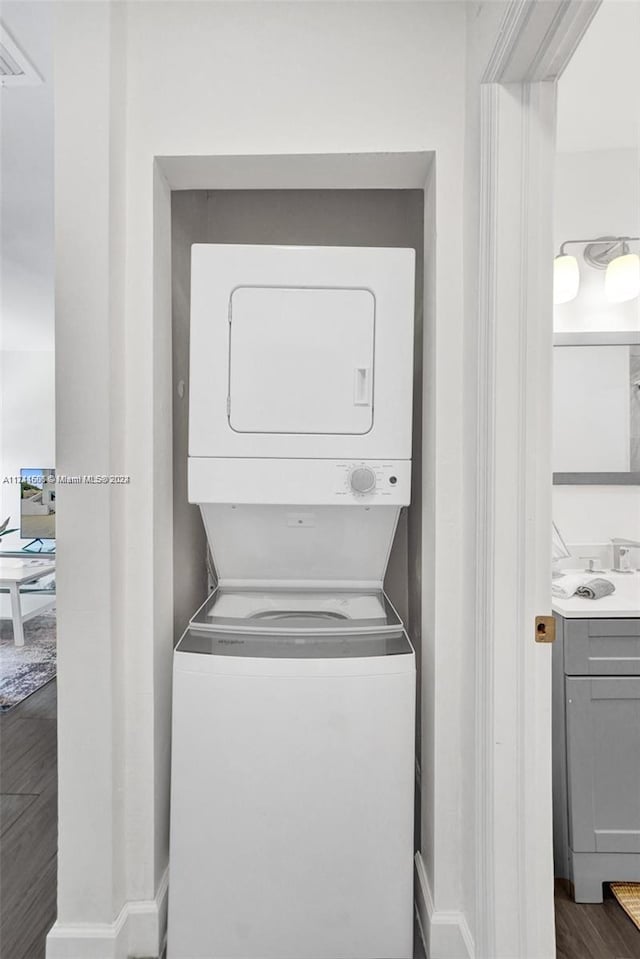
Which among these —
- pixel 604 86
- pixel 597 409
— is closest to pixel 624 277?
pixel 597 409

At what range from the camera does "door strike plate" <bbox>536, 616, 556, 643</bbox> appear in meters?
1.27

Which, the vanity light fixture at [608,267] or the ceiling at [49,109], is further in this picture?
the vanity light fixture at [608,267]

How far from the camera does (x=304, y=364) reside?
1.53 m

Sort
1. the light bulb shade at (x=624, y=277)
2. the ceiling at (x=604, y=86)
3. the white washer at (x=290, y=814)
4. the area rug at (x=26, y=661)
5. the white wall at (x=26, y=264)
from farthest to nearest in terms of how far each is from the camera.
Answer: the area rug at (x=26, y=661) < the light bulb shade at (x=624, y=277) < the white wall at (x=26, y=264) < the ceiling at (x=604, y=86) < the white washer at (x=290, y=814)

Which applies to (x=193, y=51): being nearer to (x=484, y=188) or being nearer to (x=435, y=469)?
(x=484, y=188)

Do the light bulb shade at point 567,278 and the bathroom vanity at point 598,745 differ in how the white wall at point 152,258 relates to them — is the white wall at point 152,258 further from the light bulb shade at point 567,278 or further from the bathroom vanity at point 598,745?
the light bulb shade at point 567,278

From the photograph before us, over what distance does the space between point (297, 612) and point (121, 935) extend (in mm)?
949

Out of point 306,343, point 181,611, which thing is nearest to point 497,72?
point 306,343

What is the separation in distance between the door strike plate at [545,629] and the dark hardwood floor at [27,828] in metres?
1.58

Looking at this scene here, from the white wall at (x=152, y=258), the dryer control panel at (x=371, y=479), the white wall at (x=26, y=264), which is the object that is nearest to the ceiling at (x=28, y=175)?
the white wall at (x=26, y=264)

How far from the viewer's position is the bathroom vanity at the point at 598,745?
1719mm

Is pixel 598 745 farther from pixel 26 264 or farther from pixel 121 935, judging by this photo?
pixel 26 264

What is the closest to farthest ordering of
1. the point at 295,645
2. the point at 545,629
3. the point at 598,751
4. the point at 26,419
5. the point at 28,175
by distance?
the point at 545,629 → the point at 295,645 → the point at 598,751 → the point at 28,175 → the point at 26,419

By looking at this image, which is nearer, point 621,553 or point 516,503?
point 516,503
